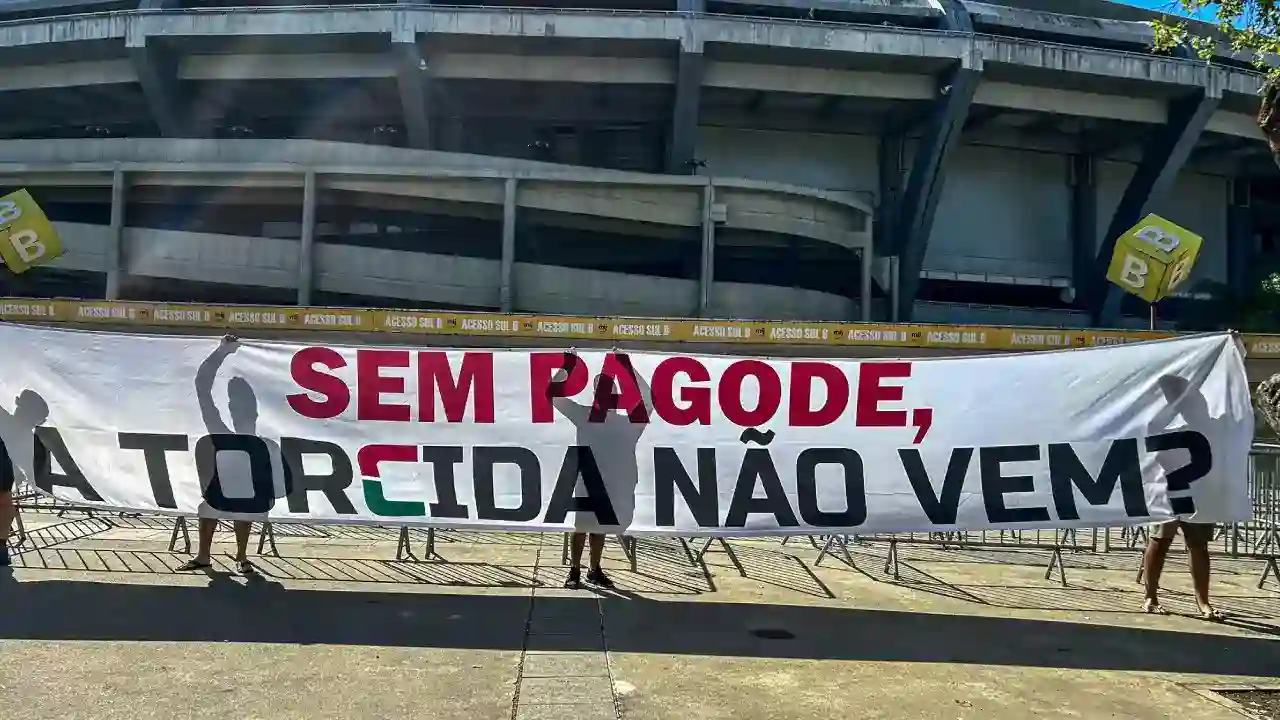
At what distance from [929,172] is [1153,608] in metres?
28.7

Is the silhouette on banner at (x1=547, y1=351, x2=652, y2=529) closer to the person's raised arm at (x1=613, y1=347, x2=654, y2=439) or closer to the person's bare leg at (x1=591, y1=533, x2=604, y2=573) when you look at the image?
the person's raised arm at (x1=613, y1=347, x2=654, y2=439)

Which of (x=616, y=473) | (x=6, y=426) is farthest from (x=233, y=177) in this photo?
(x=616, y=473)

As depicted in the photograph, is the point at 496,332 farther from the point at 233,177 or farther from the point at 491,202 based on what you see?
the point at 233,177

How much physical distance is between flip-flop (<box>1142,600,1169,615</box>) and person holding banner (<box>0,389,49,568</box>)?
8478mm

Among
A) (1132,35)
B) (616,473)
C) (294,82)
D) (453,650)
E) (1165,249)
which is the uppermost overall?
(1132,35)

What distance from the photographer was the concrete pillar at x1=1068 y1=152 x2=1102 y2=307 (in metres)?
37.3

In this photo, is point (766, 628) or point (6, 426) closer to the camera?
point (766, 628)

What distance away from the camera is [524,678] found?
4598 mm

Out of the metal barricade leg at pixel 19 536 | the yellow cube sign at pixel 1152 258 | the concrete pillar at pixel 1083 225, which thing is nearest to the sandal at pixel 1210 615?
the metal barricade leg at pixel 19 536

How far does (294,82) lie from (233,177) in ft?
16.5

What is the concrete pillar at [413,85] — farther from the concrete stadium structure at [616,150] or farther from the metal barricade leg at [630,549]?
the metal barricade leg at [630,549]

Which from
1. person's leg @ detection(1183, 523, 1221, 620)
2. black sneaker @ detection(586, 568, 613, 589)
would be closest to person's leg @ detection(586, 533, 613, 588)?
black sneaker @ detection(586, 568, 613, 589)

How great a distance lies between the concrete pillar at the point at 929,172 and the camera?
30.8 metres

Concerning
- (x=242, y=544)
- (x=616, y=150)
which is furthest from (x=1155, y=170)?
(x=242, y=544)
